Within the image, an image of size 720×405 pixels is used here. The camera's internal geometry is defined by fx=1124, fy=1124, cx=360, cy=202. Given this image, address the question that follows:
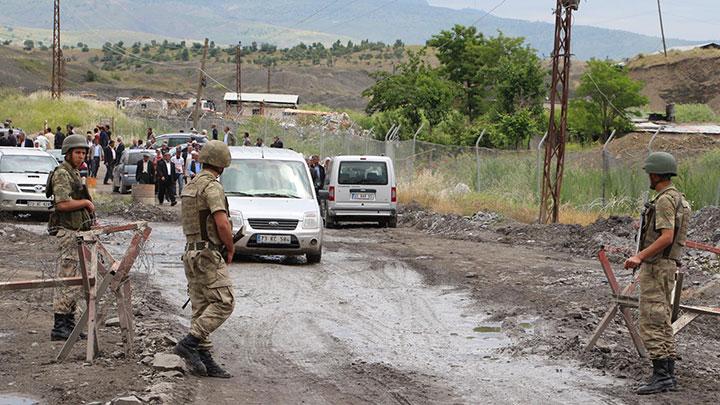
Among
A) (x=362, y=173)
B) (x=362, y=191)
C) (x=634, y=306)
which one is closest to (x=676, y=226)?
(x=634, y=306)

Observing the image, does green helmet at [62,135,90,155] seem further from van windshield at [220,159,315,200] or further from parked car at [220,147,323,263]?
van windshield at [220,159,315,200]

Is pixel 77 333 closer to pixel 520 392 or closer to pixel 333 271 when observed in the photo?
pixel 520 392

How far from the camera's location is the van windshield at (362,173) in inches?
1083

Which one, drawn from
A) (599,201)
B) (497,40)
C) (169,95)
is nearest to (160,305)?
(599,201)

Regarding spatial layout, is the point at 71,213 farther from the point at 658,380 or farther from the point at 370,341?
the point at 658,380

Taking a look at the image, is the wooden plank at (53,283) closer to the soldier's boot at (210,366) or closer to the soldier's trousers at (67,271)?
the soldier's trousers at (67,271)

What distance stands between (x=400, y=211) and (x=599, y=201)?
604cm

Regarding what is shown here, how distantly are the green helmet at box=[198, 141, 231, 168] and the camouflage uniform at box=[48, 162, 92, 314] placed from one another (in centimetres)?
158

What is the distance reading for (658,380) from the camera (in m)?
8.95

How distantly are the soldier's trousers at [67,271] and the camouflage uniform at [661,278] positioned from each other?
4866 millimetres

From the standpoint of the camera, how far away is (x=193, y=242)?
9125 millimetres

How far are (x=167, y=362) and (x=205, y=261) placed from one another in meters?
0.85

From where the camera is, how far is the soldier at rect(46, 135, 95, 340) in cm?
999

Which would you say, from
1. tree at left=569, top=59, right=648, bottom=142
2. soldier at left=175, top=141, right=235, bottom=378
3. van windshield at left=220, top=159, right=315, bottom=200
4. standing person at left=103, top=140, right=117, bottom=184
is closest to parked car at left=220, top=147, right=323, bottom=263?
van windshield at left=220, top=159, right=315, bottom=200
